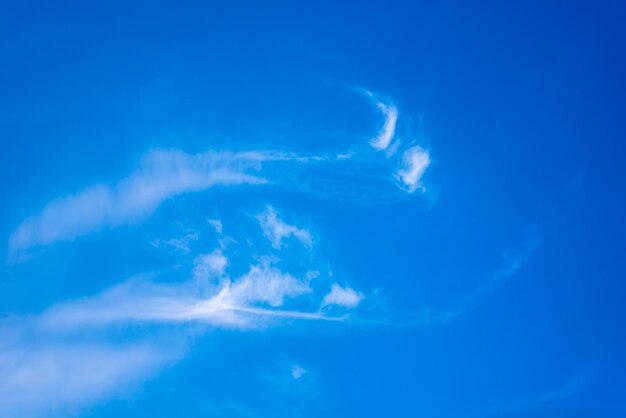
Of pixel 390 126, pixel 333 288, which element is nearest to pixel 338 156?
pixel 390 126

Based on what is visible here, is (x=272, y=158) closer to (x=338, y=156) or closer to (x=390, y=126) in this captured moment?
(x=338, y=156)

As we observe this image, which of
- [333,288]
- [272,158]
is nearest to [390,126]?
[272,158]

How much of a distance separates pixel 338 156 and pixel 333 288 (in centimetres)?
491

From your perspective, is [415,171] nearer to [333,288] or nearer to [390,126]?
[390,126]

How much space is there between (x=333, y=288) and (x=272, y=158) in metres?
5.32

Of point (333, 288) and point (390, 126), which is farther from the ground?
point (390, 126)

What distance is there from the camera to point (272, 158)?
18188 millimetres

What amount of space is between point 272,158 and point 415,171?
17.0 ft

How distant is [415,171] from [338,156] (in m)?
2.82

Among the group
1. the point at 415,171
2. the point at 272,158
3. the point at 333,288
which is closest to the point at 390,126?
the point at 415,171

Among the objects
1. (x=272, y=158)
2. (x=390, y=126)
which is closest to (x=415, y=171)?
(x=390, y=126)

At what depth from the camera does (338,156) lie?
18.3 meters

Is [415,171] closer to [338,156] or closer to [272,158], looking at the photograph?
[338,156]

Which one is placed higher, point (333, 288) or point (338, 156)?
point (338, 156)
